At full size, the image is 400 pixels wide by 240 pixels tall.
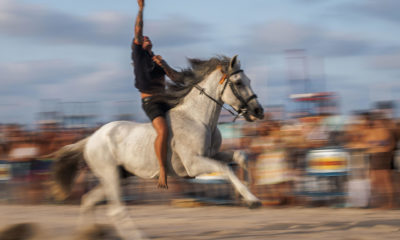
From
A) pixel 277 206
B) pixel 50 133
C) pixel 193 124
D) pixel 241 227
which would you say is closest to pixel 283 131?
pixel 277 206

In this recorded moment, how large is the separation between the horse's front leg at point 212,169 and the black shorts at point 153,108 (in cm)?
66

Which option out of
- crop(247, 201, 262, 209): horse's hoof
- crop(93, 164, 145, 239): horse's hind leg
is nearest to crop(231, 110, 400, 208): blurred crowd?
crop(93, 164, 145, 239): horse's hind leg

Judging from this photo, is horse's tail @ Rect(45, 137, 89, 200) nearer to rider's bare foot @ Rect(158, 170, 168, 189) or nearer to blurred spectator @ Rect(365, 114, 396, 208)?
rider's bare foot @ Rect(158, 170, 168, 189)

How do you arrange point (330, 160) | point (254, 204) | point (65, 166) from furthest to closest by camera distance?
point (330, 160)
point (65, 166)
point (254, 204)

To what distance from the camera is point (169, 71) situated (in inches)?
292

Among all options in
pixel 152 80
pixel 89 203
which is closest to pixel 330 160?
pixel 152 80

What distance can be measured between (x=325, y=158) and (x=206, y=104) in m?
3.62

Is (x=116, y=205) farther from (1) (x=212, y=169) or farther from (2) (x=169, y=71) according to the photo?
(2) (x=169, y=71)

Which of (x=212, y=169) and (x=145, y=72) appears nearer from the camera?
(x=212, y=169)

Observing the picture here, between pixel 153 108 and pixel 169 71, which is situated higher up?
pixel 169 71

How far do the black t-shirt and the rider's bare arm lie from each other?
10 centimetres

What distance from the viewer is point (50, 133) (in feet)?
44.0

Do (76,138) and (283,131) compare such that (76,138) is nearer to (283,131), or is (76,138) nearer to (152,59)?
(283,131)

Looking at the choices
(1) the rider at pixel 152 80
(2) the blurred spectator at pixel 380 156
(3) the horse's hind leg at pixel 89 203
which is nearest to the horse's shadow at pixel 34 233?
(3) the horse's hind leg at pixel 89 203
